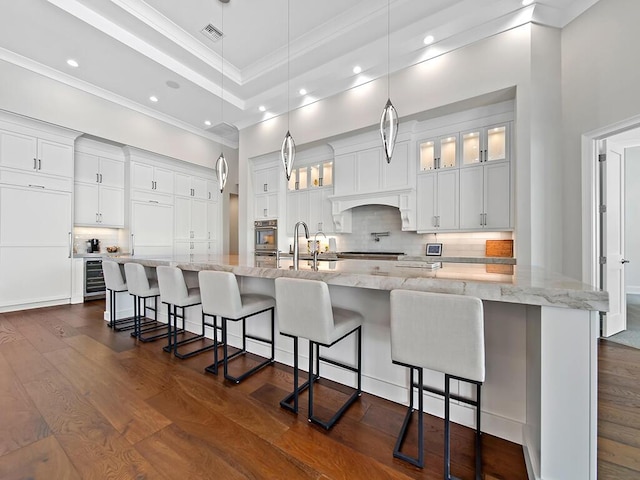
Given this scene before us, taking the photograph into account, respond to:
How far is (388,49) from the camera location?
368 centimetres

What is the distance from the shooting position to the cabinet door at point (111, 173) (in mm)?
5410

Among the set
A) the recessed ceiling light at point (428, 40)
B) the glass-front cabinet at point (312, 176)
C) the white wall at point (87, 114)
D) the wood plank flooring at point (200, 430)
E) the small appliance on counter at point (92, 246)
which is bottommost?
the wood plank flooring at point (200, 430)

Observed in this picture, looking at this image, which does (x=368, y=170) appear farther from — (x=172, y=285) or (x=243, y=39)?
(x=172, y=285)

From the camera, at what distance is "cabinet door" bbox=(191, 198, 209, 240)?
6.86 meters

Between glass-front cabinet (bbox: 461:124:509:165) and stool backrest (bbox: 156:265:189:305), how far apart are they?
12.3 feet

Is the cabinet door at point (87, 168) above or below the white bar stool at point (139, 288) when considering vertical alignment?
above

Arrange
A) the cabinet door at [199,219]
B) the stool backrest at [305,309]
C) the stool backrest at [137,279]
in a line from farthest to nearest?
the cabinet door at [199,219], the stool backrest at [137,279], the stool backrest at [305,309]

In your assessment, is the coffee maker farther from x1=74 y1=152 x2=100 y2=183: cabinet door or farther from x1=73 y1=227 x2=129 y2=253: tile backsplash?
x1=74 y1=152 x2=100 y2=183: cabinet door

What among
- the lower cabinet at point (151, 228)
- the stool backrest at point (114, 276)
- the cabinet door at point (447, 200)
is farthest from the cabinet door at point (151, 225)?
the cabinet door at point (447, 200)

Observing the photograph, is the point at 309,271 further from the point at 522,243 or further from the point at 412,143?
the point at 412,143

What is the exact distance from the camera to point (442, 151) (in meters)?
4.02

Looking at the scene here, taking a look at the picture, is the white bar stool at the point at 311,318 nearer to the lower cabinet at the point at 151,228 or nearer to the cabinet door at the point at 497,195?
the cabinet door at the point at 497,195

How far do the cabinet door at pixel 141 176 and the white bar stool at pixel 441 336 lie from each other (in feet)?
20.3

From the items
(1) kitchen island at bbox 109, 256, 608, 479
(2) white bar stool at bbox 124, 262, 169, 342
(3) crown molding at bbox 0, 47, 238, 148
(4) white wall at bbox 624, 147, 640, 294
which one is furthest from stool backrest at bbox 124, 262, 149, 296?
(4) white wall at bbox 624, 147, 640, 294
